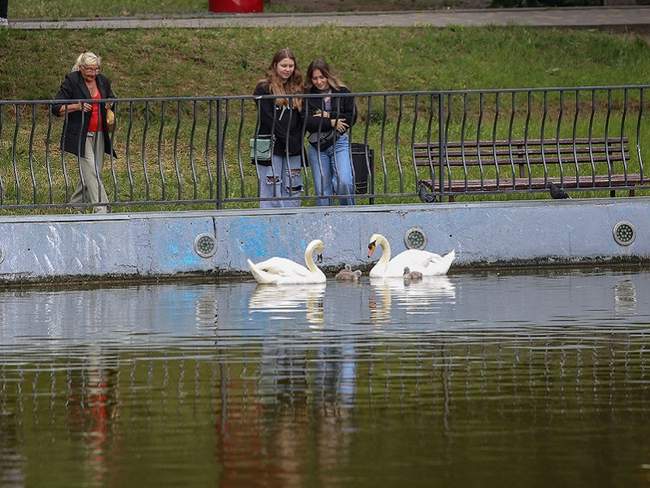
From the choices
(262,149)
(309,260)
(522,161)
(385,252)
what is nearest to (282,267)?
(309,260)

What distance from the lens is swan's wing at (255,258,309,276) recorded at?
54.8 feet

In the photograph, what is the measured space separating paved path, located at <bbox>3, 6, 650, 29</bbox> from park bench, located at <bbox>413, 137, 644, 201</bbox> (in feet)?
38.4

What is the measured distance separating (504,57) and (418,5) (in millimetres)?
8998

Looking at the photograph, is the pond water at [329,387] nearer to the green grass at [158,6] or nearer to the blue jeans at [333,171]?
the blue jeans at [333,171]

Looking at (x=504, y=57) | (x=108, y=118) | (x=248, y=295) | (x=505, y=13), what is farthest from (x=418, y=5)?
(x=248, y=295)

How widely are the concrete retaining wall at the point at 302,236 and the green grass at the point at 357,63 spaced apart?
30.0 feet

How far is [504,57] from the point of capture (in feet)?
108

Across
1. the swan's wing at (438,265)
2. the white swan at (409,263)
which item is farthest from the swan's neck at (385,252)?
the swan's wing at (438,265)

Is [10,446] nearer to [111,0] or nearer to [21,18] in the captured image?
[21,18]

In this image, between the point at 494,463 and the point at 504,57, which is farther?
the point at 504,57

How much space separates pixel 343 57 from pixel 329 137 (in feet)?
45.2

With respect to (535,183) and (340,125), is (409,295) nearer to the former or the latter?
(340,125)

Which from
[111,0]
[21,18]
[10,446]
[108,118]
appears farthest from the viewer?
[111,0]

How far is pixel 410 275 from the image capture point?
1705cm
